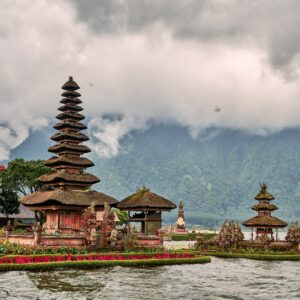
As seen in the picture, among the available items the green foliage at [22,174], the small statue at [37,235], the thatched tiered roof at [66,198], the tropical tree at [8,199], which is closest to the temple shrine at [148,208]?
the thatched tiered roof at [66,198]

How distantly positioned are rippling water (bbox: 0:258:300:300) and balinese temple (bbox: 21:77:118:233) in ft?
50.5

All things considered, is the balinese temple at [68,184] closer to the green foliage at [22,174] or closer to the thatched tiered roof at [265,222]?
the green foliage at [22,174]

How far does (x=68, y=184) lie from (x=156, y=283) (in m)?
25.8

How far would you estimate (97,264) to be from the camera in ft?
126

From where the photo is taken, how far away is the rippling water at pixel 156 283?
89.7 feet

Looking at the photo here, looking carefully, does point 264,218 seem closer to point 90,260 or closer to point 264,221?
point 264,221

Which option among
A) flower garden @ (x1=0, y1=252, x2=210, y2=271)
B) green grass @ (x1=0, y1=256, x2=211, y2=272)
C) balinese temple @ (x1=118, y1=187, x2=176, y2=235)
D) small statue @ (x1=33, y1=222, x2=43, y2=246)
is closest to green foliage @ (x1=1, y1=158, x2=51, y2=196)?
balinese temple @ (x1=118, y1=187, x2=176, y2=235)

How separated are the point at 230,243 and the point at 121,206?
1287cm

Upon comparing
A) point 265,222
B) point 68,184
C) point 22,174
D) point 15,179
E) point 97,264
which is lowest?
point 97,264

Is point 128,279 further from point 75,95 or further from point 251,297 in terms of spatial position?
point 75,95

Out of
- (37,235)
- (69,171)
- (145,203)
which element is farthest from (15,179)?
(37,235)

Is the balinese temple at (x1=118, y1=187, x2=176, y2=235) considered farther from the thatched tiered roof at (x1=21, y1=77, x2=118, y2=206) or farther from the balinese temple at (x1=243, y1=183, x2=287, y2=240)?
the balinese temple at (x1=243, y1=183, x2=287, y2=240)

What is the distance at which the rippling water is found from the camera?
89.7 feet

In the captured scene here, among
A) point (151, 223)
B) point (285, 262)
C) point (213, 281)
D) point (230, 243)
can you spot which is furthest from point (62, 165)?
point (213, 281)
